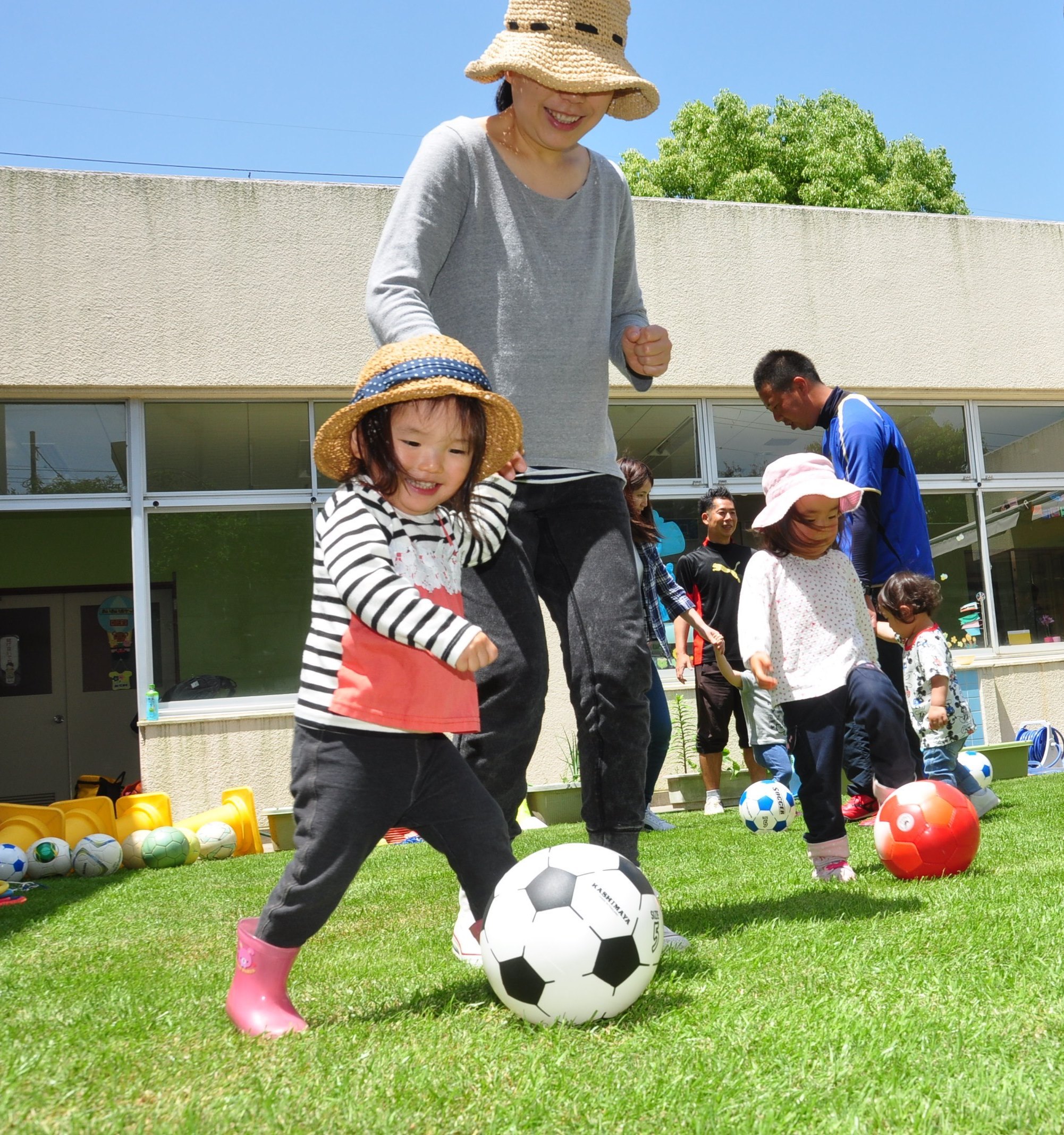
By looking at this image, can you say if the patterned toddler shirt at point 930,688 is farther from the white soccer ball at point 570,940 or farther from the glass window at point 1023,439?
the glass window at point 1023,439

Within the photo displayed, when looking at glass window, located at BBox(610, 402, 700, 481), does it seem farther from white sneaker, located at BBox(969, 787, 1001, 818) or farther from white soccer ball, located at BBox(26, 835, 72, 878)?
white soccer ball, located at BBox(26, 835, 72, 878)

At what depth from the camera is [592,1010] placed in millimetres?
2037

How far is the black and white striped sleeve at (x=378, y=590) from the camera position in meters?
2.04

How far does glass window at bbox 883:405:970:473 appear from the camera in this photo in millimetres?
10438

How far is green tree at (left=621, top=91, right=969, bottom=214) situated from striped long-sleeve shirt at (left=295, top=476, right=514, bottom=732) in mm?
24132

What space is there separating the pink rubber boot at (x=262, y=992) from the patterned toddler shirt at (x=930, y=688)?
4.05 meters

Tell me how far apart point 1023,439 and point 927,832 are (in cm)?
837

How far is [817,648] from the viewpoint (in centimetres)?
368

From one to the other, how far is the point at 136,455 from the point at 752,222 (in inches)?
226

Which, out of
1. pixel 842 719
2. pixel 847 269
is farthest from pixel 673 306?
pixel 842 719

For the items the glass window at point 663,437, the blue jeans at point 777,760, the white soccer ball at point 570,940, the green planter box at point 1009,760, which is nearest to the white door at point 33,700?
the glass window at point 663,437

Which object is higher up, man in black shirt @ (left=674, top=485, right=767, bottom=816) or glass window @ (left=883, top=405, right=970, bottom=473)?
glass window @ (left=883, top=405, right=970, bottom=473)

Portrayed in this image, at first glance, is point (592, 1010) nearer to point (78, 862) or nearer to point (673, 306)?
point (78, 862)

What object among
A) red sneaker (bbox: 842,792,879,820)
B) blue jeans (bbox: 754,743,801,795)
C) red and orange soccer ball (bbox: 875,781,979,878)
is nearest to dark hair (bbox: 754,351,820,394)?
red and orange soccer ball (bbox: 875,781,979,878)
